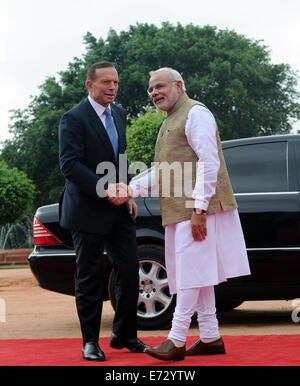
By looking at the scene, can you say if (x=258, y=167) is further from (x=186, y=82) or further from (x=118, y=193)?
(x=186, y=82)

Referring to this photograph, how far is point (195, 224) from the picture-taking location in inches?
190

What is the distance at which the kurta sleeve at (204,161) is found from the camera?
4.84 m

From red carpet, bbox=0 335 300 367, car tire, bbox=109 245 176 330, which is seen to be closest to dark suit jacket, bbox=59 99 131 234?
red carpet, bbox=0 335 300 367

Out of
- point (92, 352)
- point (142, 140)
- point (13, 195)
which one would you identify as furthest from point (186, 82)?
point (92, 352)

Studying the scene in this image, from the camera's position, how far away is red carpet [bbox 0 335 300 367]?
15.1 ft

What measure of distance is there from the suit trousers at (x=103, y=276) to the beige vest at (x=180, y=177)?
44 centimetres

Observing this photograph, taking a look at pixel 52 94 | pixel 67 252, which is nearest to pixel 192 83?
pixel 52 94

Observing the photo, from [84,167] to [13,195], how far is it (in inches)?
1050

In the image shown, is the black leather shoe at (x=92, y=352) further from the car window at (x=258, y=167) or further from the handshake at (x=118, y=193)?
the car window at (x=258, y=167)

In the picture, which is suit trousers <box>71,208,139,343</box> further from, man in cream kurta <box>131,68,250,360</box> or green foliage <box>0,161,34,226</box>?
green foliage <box>0,161,34,226</box>

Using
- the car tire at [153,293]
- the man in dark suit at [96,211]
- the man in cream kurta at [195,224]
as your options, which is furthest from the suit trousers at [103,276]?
the car tire at [153,293]
